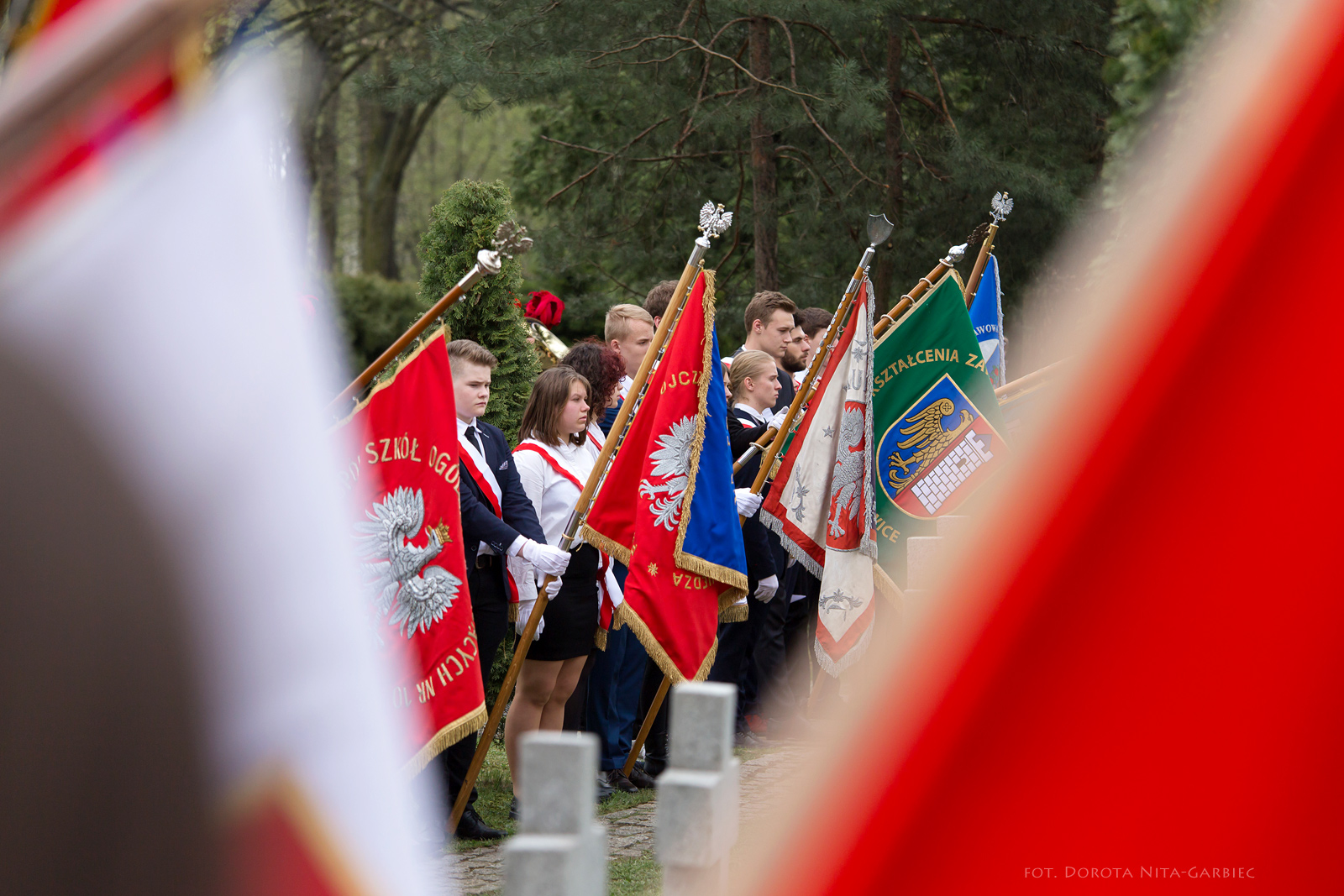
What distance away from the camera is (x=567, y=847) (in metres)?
1.30

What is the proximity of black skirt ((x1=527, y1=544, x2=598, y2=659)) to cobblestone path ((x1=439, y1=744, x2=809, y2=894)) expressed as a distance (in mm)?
677

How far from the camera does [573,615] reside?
531cm

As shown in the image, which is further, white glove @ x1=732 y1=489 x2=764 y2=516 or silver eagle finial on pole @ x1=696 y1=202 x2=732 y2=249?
white glove @ x1=732 y1=489 x2=764 y2=516

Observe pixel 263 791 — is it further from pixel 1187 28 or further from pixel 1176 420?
pixel 1187 28

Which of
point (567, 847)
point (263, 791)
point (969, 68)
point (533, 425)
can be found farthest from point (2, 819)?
point (969, 68)

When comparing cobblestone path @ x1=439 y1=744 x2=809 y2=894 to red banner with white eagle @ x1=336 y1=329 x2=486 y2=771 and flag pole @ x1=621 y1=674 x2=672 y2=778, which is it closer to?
flag pole @ x1=621 y1=674 x2=672 y2=778

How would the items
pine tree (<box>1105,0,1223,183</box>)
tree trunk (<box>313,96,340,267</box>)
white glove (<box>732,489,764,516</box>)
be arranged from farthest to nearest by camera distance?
tree trunk (<box>313,96,340,267</box>) < white glove (<box>732,489,764,516</box>) < pine tree (<box>1105,0,1223,183</box>)

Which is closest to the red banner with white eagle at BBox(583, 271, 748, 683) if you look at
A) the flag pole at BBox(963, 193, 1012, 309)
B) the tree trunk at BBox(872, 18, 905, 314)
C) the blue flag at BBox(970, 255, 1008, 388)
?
the flag pole at BBox(963, 193, 1012, 309)

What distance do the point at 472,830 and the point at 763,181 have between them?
7136mm

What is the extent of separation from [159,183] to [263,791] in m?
0.50

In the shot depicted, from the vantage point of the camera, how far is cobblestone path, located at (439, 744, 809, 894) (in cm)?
452

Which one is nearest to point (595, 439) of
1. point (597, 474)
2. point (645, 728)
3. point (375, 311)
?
point (597, 474)

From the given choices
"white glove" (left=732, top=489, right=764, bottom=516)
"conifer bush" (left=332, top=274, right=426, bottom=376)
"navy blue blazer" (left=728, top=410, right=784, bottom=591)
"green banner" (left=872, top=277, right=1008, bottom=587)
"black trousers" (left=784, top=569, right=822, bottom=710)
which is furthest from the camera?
"conifer bush" (left=332, top=274, right=426, bottom=376)

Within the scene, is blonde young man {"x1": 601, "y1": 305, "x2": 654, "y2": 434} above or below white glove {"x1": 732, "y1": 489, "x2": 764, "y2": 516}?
above
